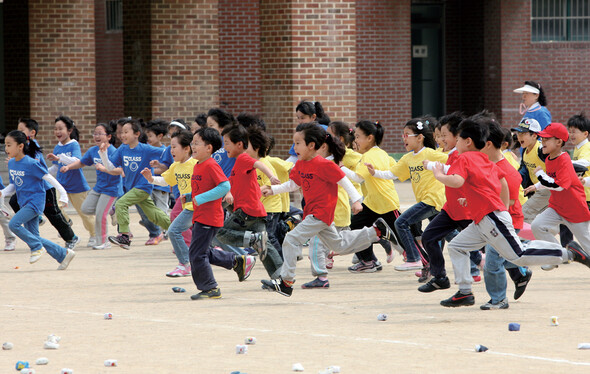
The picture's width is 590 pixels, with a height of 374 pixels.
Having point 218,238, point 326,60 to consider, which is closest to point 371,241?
point 218,238

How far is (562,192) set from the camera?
32.6 feet

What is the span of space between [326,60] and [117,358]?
36.7 feet

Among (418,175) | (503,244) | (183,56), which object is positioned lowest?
(503,244)

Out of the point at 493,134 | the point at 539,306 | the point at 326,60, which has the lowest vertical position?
the point at 539,306

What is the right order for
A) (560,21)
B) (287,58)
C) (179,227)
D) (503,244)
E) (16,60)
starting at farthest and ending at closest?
(560,21), (16,60), (287,58), (179,227), (503,244)

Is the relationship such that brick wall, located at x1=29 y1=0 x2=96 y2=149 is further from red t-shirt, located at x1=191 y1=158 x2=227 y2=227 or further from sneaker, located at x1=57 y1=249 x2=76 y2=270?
red t-shirt, located at x1=191 y1=158 x2=227 y2=227

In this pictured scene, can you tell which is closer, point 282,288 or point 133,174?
point 282,288

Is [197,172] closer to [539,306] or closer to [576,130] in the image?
[539,306]

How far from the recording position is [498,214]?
26.8 ft

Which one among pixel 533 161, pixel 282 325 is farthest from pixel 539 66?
pixel 282 325

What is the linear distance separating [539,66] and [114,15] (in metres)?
10.6

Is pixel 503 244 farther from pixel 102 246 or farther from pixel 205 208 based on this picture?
pixel 102 246

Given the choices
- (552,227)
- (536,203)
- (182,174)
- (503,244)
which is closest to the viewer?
(503,244)

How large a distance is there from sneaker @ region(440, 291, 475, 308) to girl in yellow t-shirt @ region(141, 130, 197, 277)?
2939mm
